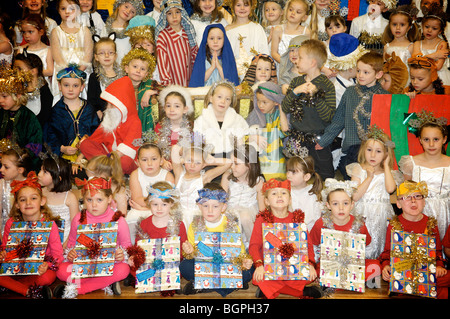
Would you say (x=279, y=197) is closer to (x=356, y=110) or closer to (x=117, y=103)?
(x=356, y=110)

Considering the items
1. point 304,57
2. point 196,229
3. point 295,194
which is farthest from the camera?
point 304,57

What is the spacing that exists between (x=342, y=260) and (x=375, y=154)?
1150mm

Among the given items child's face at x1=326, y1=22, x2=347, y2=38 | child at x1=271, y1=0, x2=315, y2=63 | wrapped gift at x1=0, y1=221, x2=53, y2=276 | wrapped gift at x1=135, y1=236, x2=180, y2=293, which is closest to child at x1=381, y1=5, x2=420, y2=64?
child's face at x1=326, y1=22, x2=347, y2=38

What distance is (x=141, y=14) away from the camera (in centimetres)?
614

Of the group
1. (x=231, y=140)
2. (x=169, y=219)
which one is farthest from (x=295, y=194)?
(x=169, y=219)

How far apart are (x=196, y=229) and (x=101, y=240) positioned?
2.62 feet

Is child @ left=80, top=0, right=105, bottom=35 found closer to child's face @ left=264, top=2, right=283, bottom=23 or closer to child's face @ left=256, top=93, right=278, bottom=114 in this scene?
child's face @ left=264, top=2, right=283, bottom=23

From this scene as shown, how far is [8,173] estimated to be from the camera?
4.82m

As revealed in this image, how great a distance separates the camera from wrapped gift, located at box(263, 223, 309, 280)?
411 cm

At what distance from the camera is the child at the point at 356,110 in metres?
5.04

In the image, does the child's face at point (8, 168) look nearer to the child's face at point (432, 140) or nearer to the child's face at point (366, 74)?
the child's face at point (366, 74)

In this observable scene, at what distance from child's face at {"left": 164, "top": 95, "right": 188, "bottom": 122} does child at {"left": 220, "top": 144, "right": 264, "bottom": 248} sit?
0.78 metres

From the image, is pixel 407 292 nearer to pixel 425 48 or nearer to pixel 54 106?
pixel 425 48

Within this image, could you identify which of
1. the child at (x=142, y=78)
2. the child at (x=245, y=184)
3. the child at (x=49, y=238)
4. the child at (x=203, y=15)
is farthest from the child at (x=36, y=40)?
the child at (x=245, y=184)
